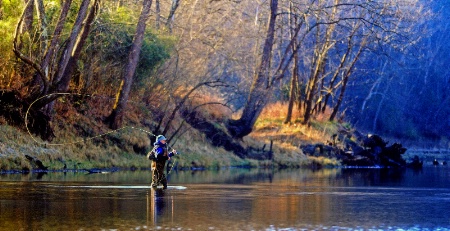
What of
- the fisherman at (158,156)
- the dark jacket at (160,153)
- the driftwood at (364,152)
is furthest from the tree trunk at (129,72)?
the dark jacket at (160,153)

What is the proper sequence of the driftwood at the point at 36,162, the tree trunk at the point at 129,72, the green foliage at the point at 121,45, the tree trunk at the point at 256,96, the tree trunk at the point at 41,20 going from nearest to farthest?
the driftwood at the point at 36,162
the tree trunk at the point at 41,20
the green foliage at the point at 121,45
the tree trunk at the point at 129,72
the tree trunk at the point at 256,96

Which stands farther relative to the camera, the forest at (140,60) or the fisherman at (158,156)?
the forest at (140,60)

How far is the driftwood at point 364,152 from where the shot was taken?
50688 millimetres

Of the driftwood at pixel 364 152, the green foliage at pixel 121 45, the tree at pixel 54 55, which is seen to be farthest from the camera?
the driftwood at pixel 364 152

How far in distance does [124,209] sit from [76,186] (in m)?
6.88

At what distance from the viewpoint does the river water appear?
52.1ft

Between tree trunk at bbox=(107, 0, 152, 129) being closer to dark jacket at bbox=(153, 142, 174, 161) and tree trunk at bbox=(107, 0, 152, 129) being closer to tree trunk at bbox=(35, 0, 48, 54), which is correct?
tree trunk at bbox=(35, 0, 48, 54)

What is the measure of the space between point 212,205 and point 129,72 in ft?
66.8

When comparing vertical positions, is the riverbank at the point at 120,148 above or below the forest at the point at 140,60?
below

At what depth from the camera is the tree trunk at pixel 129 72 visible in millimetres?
38531

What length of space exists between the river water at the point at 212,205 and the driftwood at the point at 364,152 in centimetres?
2094

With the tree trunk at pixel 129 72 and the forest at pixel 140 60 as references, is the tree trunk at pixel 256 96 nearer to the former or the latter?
the forest at pixel 140 60

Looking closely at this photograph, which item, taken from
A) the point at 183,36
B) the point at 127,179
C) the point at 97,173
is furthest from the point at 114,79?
the point at 127,179

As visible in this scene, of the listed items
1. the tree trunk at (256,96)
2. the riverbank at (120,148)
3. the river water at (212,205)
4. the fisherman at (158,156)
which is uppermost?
the tree trunk at (256,96)
